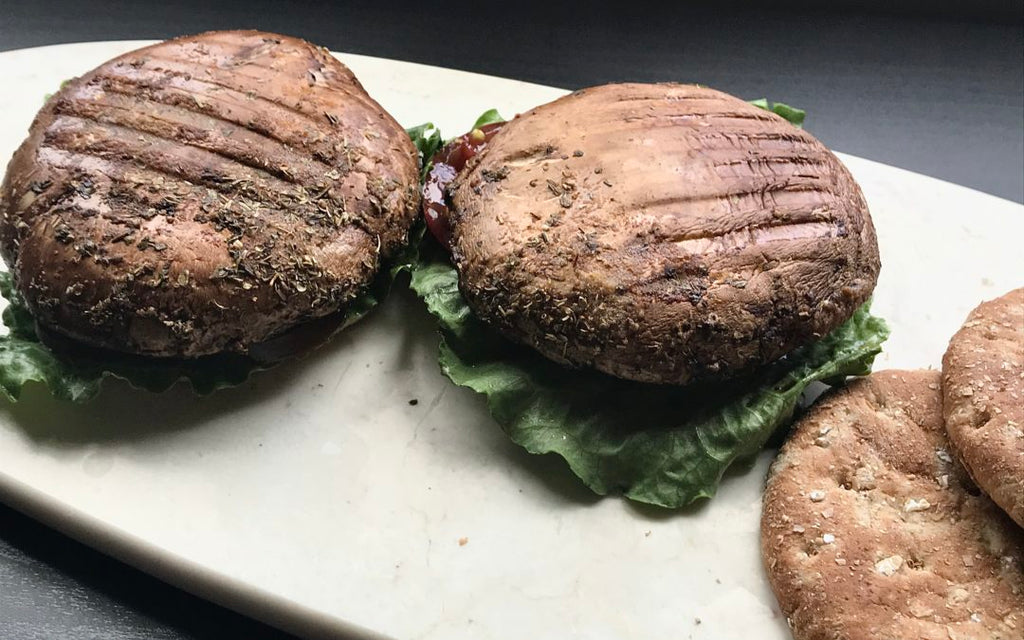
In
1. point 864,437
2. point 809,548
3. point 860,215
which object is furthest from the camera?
point 860,215

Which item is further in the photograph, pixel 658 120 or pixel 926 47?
pixel 926 47

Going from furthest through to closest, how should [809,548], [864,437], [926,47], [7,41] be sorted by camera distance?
[926,47], [7,41], [864,437], [809,548]

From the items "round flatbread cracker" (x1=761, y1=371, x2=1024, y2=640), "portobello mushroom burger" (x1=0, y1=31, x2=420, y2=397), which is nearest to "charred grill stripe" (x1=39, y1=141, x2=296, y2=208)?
"portobello mushroom burger" (x1=0, y1=31, x2=420, y2=397)

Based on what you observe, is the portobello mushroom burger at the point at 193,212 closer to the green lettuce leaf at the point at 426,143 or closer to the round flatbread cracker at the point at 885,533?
the green lettuce leaf at the point at 426,143

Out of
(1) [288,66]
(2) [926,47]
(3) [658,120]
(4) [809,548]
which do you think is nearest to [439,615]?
(4) [809,548]

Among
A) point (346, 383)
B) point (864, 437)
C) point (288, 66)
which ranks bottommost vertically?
point (346, 383)

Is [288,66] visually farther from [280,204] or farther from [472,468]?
[472,468]

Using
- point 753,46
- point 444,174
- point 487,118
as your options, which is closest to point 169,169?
point 444,174
